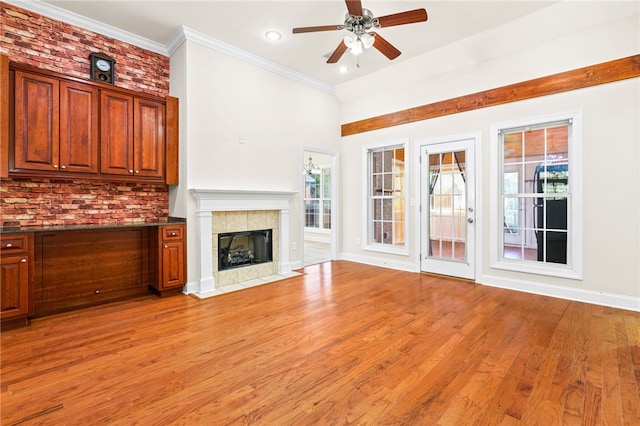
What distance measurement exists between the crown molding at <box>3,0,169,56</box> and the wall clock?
392mm

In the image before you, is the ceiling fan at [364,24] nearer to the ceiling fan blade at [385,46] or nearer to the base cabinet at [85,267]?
the ceiling fan blade at [385,46]

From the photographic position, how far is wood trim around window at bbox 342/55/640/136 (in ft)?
11.2

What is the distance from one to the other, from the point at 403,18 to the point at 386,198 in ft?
10.7

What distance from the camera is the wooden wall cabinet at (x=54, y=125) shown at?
10.3 ft

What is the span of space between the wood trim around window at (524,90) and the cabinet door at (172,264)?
3958 millimetres

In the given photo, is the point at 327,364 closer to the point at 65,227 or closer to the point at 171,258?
the point at 171,258

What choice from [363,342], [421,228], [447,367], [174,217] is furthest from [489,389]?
[174,217]

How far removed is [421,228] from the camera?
5.11m

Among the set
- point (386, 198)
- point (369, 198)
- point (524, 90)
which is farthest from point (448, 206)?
point (524, 90)

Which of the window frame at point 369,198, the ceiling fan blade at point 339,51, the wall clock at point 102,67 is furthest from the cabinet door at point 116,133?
the window frame at point 369,198

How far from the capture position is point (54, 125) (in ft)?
10.8

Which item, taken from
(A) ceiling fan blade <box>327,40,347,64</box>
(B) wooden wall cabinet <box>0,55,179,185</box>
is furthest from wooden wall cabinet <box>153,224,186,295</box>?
(A) ceiling fan blade <box>327,40,347,64</box>

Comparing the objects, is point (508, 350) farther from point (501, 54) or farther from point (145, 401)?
point (501, 54)

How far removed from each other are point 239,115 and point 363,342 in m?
3.57
